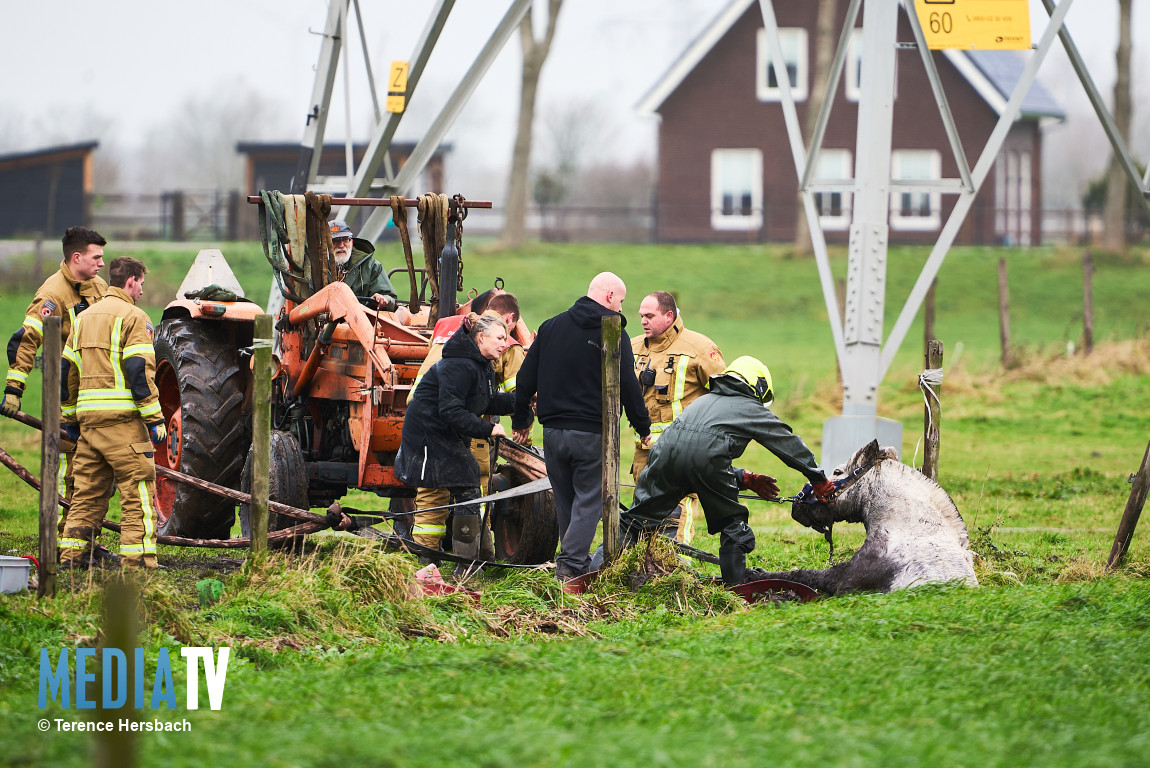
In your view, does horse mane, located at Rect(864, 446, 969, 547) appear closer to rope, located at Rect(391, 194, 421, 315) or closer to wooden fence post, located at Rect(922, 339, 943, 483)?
wooden fence post, located at Rect(922, 339, 943, 483)

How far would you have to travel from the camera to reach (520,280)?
95.7 ft

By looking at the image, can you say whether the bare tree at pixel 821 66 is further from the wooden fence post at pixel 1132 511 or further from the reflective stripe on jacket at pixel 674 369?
the wooden fence post at pixel 1132 511

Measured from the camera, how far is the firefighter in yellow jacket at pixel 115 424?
6941 mm

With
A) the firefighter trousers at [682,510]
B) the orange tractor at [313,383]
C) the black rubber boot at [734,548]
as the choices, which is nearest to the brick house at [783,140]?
the firefighter trousers at [682,510]

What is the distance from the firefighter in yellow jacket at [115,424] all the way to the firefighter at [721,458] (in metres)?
2.65

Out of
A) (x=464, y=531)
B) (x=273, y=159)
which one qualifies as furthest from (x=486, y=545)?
(x=273, y=159)

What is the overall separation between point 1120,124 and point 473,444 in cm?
2661

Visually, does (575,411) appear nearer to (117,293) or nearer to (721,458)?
(721,458)

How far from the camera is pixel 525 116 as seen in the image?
3200cm

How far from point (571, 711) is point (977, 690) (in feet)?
5.05

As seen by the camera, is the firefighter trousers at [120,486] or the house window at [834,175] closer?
the firefighter trousers at [120,486]

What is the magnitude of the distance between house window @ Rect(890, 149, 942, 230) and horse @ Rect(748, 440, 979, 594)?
28.2m

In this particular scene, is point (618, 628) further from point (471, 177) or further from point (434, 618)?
point (471, 177)

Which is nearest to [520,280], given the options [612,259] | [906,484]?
[612,259]
